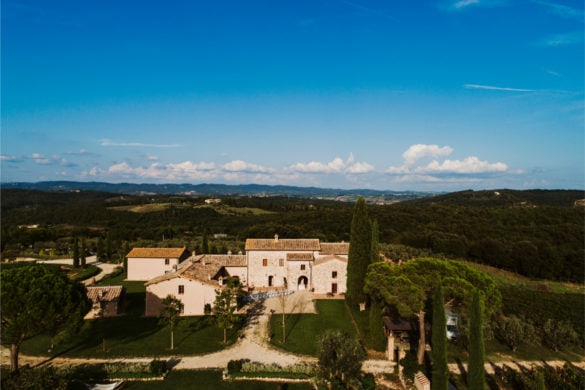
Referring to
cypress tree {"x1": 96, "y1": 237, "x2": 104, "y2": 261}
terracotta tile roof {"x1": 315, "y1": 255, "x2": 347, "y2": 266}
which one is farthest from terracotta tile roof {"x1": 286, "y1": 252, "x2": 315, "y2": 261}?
cypress tree {"x1": 96, "y1": 237, "x2": 104, "y2": 261}

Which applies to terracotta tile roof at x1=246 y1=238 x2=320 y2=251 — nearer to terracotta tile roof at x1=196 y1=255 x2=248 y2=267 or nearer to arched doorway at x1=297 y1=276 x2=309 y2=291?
terracotta tile roof at x1=196 y1=255 x2=248 y2=267

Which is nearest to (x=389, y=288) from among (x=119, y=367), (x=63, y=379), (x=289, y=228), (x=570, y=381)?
(x=570, y=381)

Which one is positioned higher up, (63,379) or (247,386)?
(63,379)

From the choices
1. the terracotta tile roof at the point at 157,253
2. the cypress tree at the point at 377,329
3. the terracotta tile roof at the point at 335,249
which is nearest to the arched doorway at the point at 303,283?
the terracotta tile roof at the point at 335,249

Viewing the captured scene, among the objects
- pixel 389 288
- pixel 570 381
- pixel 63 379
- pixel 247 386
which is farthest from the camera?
pixel 389 288

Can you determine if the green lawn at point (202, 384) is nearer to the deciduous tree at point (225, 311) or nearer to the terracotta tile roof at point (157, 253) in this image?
the deciduous tree at point (225, 311)

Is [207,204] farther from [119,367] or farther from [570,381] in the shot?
[570,381]
